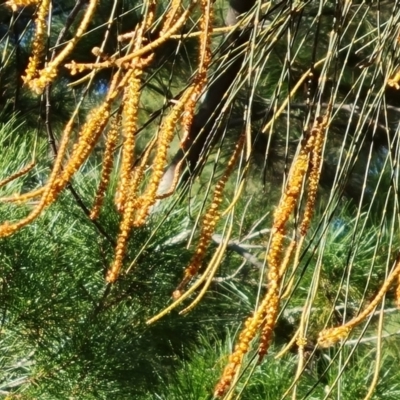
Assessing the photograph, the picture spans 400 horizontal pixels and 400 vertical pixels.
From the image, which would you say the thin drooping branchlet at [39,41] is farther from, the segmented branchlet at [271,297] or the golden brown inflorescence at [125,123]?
the segmented branchlet at [271,297]

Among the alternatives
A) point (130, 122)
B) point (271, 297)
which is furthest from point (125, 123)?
point (271, 297)

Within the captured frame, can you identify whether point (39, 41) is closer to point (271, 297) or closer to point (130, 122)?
point (130, 122)

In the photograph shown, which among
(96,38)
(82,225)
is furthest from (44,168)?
(96,38)

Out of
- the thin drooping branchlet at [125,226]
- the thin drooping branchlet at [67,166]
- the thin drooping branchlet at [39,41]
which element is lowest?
the thin drooping branchlet at [125,226]

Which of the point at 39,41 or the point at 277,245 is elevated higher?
the point at 39,41

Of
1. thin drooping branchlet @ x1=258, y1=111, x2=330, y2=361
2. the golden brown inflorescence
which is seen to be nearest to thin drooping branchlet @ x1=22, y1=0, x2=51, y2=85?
the golden brown inflorescence

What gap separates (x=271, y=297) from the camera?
14.3 inches

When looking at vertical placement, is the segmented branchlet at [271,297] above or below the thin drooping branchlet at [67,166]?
below

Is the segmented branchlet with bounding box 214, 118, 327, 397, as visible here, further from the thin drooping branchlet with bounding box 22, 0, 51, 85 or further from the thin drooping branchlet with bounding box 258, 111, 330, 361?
the thin drooping branchlet with bounding box 22, 0, 51, 85

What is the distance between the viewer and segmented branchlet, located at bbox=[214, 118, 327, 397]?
0.35 metres

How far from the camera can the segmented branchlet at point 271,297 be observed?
35 cm

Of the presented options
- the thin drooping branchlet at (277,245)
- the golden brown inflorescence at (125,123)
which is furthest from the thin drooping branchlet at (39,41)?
the thin drooping branchlet at (277,245)

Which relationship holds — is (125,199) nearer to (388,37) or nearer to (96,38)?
(388,37)

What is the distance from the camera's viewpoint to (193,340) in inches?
41.8
